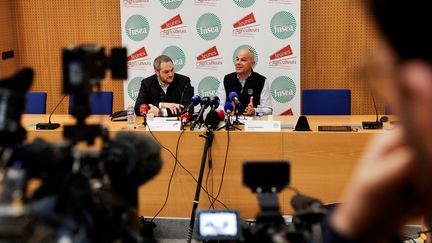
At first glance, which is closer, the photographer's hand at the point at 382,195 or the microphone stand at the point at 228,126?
the photographer's hand at the point at 382,195

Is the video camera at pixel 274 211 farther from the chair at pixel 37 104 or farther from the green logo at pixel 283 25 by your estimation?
the green logo at pixel 283 25

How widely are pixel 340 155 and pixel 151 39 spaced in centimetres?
319

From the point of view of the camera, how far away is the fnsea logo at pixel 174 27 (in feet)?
21.3

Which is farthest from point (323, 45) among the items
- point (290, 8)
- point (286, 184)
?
point (286, 184)

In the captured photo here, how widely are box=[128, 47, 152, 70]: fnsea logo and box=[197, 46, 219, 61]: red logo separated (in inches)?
23.8

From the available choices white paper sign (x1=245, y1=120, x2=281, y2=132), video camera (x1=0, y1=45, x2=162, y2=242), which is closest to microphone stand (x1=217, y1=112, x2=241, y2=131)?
white paper sign (x1=245, y1=120, x2=281, y2=132)

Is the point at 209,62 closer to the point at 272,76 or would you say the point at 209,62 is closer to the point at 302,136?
the point at 272,76

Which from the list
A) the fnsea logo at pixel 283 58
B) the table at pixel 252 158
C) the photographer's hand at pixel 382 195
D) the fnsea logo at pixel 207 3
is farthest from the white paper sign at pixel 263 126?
the photographer's hand at pixel 382 195

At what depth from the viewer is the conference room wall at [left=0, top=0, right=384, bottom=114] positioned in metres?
6.71

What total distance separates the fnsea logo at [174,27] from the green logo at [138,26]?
20 centimetres

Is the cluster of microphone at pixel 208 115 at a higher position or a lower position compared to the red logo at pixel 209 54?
lower

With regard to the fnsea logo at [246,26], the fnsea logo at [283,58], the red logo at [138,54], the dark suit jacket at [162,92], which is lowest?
the dark suit jacket at [162,92]

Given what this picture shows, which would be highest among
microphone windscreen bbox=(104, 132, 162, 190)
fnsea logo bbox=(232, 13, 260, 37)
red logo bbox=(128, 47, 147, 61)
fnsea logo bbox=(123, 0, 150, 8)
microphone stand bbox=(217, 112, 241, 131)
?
fnsea logo bbox=(123, 0, 150, 8)

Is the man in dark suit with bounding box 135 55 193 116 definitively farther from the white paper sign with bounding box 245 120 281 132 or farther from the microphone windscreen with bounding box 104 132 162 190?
the microphone windscreen with bounding box 104 132 162 190
